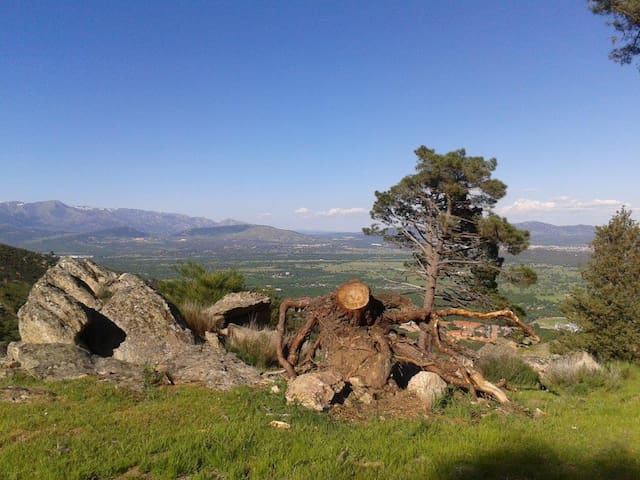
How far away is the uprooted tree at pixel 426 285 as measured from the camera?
690 centimetres

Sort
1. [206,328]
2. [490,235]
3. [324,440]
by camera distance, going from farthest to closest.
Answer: [490,235]
[206,328]
[324,440]

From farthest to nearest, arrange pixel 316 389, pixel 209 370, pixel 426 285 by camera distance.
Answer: pixel 426 285 → pixel 209 370 → pixel 316 389

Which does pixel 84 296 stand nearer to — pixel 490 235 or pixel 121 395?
pixel 121 395

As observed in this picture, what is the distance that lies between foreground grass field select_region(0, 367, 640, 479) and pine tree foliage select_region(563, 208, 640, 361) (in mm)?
11003

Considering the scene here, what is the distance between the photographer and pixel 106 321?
8812mm

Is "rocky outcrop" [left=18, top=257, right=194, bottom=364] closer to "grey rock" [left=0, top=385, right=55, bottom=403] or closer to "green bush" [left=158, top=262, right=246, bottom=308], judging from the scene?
"grey rock" [left=0, top=385, right=55, bottom=403]

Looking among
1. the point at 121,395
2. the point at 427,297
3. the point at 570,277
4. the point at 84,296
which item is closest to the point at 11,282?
the point at 84,296

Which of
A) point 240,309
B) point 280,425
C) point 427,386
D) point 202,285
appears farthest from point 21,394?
point 202,285

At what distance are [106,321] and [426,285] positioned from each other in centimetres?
1304

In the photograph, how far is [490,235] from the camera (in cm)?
1666

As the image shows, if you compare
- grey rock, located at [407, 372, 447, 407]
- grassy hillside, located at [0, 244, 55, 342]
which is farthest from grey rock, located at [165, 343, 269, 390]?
grassy hillside, located at [0, 244, 55, 342]

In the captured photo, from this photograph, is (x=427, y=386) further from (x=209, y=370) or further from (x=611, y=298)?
(x=611, y=298)

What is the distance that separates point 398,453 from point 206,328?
748 centimetres

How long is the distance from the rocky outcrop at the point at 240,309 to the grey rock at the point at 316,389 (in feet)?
20.1
